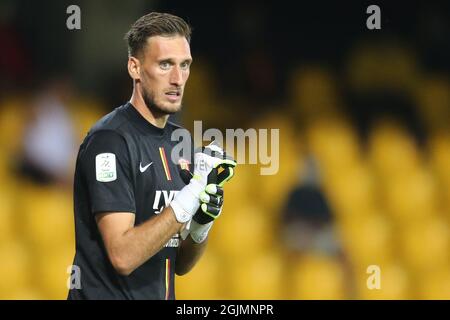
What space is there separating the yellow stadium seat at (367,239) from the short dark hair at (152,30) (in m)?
3.77

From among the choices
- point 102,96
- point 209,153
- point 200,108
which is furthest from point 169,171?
point 200,108

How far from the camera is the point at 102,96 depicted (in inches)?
246

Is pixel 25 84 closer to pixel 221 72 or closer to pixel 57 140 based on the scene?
pixel 57 140

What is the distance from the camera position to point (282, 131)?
6.73m

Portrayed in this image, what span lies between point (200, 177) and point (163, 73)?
0.36 meters

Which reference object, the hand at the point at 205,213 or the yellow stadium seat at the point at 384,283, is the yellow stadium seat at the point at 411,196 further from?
the hand at the point at 205,213

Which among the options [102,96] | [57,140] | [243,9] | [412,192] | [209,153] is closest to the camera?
[209,153]

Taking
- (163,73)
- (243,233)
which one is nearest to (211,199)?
(163,73)

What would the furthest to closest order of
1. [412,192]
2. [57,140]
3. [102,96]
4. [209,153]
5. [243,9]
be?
[243,9] → [412,192] → [102,96] → [57,140] → [209,153]

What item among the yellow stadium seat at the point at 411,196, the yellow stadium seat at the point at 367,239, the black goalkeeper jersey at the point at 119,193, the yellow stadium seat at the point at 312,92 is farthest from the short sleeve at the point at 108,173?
the yellow stadium seat at the point at 312,92

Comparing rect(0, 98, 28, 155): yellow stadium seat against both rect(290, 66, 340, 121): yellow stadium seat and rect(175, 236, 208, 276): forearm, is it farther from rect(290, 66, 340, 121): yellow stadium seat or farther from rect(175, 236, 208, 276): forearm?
rect(175, 236, 208, 276): forearm

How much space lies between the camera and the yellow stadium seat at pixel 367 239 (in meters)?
6.19

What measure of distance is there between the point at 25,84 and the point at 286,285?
2.54 meters

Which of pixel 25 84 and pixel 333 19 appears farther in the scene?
pixel 333 19
